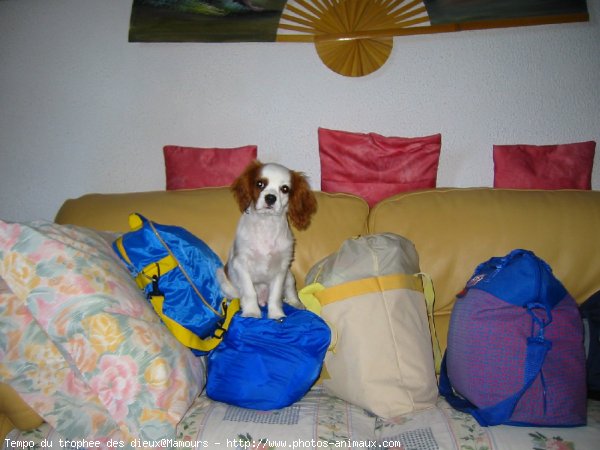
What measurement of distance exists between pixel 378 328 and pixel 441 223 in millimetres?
624

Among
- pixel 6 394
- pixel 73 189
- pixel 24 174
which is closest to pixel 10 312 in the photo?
pixel 6 394

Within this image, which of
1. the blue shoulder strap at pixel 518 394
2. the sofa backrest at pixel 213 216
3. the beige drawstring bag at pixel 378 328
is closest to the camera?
the blue shoulder strap at pixel 518 394

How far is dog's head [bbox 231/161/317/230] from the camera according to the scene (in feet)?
5.29

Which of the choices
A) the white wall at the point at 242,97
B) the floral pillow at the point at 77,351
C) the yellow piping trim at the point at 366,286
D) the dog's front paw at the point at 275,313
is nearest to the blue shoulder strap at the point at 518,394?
the yellow piping trim at the point at 366,286

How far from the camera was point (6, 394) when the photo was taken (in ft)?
3.26

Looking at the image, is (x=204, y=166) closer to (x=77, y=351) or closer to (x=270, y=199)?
(x=270, y=199)

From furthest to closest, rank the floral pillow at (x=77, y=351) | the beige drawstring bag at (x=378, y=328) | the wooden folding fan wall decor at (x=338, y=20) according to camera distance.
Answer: the wooden folding fan wall decor at (x=338, y=20) < the beige drawstring bag at (x=378, y=328) < the floral pillow at (x=77, y=351)

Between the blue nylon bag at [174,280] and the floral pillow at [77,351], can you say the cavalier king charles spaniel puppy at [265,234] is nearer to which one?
the blue nylon bag at [174,280]

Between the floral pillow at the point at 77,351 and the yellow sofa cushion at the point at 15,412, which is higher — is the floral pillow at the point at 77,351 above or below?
above

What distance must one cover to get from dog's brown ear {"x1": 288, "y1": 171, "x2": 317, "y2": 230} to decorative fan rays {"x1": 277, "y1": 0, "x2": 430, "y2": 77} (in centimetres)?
87

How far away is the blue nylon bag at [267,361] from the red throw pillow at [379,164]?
852 millimetres

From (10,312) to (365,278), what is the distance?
1.08m

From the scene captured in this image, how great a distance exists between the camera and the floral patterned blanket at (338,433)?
102 cm

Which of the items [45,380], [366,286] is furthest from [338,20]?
[45,380]
